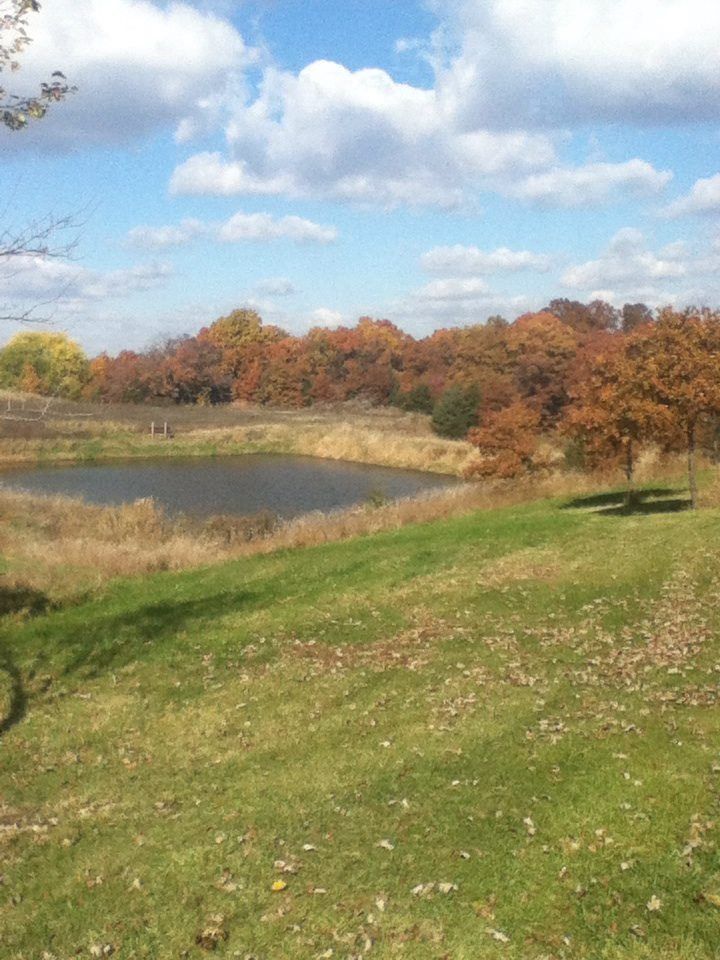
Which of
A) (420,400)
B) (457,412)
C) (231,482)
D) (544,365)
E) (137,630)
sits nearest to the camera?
(137,630)

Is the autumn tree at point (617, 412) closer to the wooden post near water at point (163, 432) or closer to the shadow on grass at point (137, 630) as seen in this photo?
the shadow on grass at point (137, 630)

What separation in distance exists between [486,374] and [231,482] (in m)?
32.9

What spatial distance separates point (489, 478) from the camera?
39125 mm

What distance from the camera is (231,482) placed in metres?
55.3

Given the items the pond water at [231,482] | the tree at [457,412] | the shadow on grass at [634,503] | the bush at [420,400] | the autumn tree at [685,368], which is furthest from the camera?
the bush at [420,400]

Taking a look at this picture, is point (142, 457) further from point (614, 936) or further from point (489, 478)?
point (614, 936)

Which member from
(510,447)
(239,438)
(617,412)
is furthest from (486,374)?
(617,412)

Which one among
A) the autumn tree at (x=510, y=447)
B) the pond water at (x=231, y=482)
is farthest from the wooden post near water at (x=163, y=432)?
the autumn tree at (x=510, y=447)

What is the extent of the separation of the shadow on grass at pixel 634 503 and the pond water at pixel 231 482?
426 inches

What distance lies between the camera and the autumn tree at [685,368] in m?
22.8

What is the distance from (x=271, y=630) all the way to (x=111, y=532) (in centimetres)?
1814

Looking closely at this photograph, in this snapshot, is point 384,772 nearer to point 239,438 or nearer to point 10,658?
point 10,658

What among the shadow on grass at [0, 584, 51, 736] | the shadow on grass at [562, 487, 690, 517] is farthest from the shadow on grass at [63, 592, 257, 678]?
the shadow on grass at [562, 487, 690, 517]

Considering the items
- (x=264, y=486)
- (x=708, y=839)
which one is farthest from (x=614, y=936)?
(x=264, y=486)
